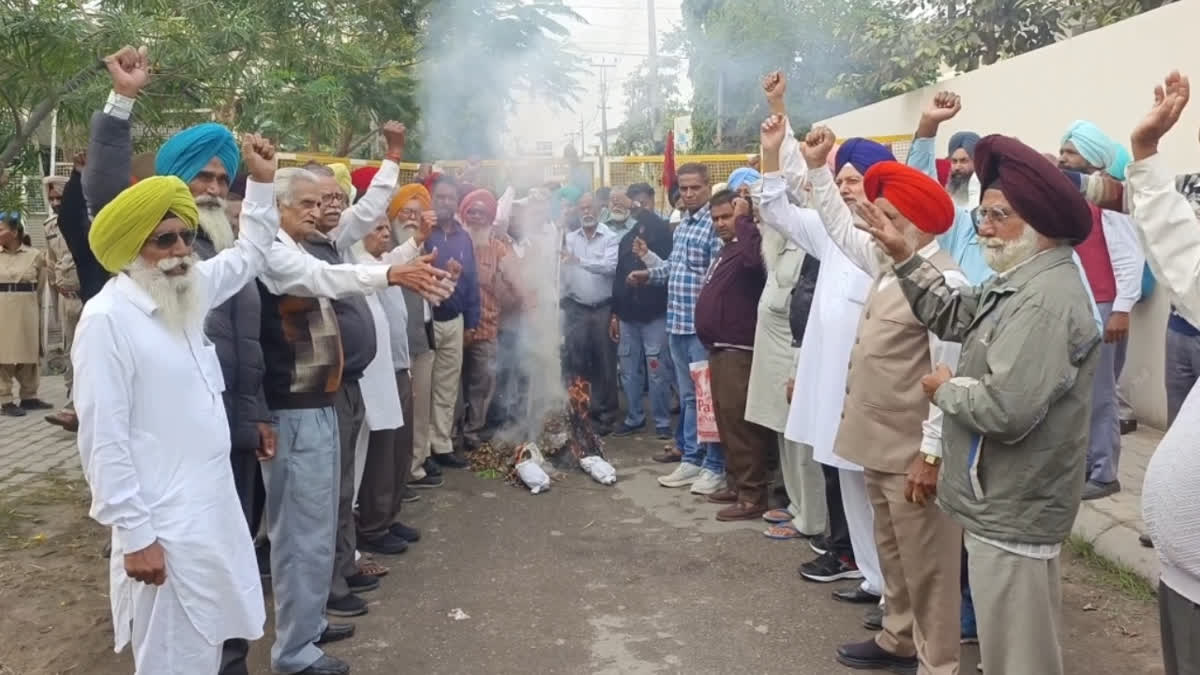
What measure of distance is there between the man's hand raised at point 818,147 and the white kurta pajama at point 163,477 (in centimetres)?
271

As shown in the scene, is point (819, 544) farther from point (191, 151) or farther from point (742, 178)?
point (191, 151)

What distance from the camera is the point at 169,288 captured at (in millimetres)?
2910

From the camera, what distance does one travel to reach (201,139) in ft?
12.7

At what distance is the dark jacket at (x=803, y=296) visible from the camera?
5305 mm

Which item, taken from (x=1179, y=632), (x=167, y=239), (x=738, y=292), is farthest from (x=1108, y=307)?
(x=167, y=239)

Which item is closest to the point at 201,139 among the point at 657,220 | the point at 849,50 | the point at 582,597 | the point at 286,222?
the point at 286,222

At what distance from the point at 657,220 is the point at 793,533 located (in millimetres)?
3832

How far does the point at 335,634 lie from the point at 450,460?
10.5 ft

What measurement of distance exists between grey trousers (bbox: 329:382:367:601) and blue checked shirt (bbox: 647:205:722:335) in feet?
9.45

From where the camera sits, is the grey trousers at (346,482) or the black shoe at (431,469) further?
the black shoe at (431,469)

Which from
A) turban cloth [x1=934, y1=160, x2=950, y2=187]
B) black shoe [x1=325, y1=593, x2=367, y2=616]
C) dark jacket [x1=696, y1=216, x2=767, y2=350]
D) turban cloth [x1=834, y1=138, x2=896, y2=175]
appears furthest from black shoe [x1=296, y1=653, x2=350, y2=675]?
turban cloth [x1=934, y1=160, x2=950, y2=187]

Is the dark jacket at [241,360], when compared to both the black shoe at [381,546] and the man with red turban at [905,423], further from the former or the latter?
the man with red turban at [905,423]

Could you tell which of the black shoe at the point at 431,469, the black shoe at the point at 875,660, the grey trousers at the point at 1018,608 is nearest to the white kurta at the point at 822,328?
the black shoe at the point at 875,660

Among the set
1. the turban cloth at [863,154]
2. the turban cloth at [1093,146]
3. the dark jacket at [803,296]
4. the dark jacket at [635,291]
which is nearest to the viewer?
the turban cloth at [863,154]
